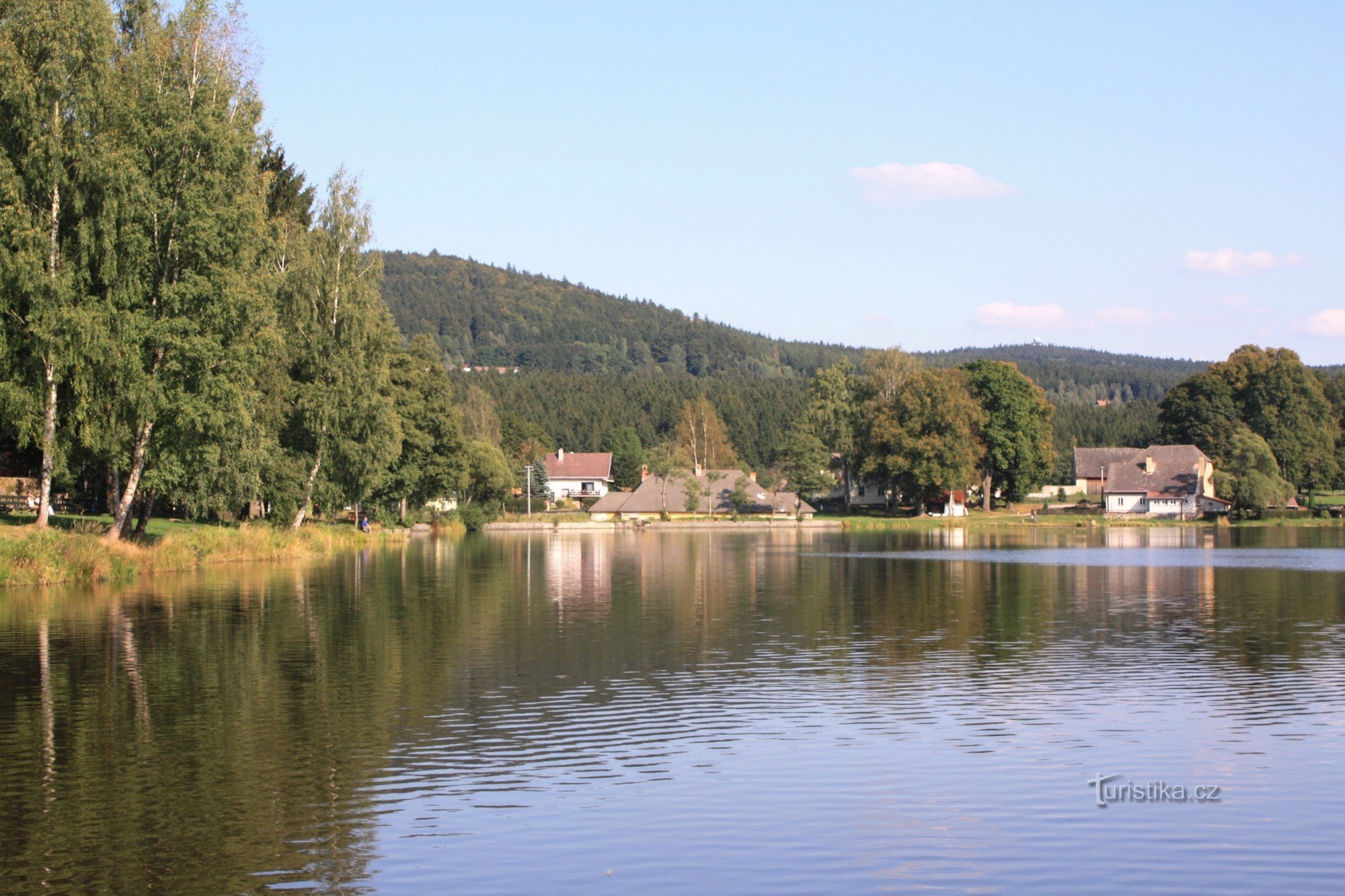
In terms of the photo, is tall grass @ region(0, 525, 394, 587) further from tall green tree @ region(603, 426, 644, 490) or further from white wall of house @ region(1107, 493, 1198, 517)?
tall green tree @ region(603, 426, 644, 490)

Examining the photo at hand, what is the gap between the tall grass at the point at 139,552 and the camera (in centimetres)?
3173

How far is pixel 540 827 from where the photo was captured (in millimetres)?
11109

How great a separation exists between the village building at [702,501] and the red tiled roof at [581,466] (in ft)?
149

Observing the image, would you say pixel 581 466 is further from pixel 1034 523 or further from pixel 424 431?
pixel 424 431

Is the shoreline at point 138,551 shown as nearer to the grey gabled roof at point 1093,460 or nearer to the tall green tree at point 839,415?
the tall green tree at point 839,415

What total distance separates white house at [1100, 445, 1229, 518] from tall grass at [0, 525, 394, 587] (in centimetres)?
8186

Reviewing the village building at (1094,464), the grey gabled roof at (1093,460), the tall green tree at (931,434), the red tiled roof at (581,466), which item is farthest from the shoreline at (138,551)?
the red tiled roof at (581,466)

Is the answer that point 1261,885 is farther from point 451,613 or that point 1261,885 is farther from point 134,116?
point 134,116

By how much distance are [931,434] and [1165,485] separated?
987 inches

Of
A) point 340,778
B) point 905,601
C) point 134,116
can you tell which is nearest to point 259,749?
point 340,778

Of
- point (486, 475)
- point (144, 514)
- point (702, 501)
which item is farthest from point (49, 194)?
point (702, 501)

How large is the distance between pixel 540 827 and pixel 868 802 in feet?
10.6

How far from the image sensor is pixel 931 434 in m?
102

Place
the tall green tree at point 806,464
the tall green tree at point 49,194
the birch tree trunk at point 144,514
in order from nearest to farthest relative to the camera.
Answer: the tall green tree at point 49,194 → the birch tree trunk at point 144,514 → the tall green tree at point 806,464
